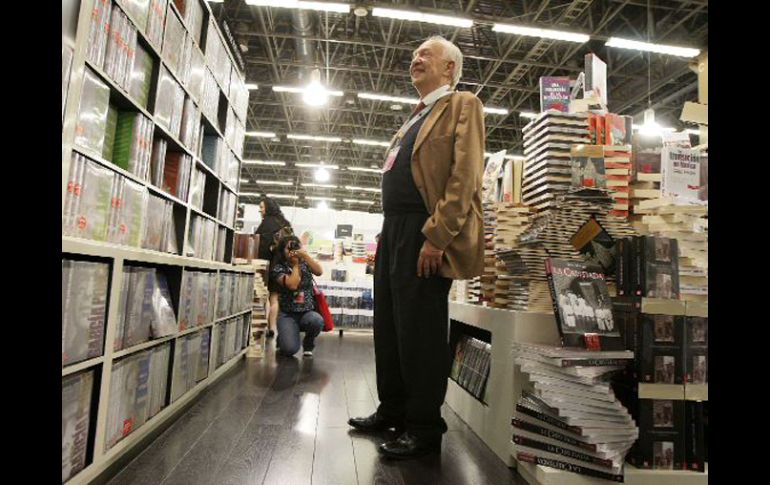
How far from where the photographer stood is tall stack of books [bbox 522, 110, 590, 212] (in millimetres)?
2170

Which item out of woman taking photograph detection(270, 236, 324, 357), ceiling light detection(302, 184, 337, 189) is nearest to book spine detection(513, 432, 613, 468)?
woman taking photograph detection(270, 236, 324, 357)

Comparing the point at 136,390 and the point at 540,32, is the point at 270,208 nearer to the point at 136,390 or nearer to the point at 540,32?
the point at 136,390

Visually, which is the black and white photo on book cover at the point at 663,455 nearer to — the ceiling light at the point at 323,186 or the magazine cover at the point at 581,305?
the magazine cover at the point at 581,305

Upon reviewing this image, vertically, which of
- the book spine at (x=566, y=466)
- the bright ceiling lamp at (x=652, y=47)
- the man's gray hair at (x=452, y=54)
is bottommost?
the book spine at (x=566, y=466)

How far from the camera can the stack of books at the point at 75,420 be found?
4.04 ft

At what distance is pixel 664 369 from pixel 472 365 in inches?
37.7

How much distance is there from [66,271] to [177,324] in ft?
2.99

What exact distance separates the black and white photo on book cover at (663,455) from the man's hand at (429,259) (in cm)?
94

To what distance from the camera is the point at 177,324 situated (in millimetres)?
2072

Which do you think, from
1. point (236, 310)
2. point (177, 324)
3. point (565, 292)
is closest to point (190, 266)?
point (177, 324)

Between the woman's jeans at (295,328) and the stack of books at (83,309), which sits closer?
the stack of books at (83,309)

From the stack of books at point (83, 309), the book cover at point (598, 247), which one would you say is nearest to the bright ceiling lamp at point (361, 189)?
the book cover at point (598, 247)

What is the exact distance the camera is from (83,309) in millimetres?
1319
